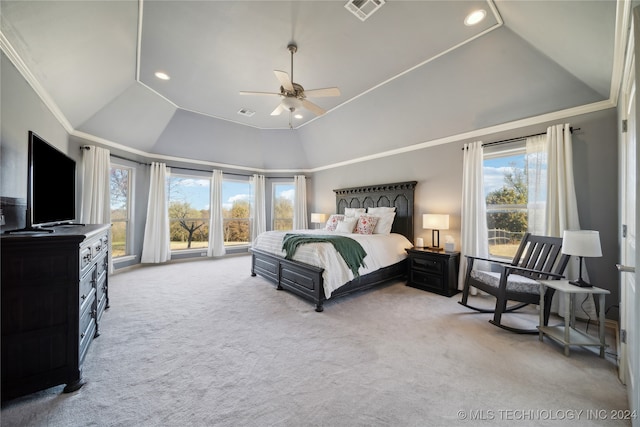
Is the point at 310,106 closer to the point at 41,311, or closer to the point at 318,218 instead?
the point at 41,311

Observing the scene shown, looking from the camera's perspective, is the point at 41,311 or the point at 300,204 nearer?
the point at 41,311

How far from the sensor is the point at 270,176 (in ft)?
23.0

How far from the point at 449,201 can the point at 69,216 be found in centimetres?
507

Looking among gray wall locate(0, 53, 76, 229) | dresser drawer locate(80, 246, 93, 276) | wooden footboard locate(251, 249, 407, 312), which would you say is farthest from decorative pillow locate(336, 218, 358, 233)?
gray wall locate(0, 53, 76, 229)

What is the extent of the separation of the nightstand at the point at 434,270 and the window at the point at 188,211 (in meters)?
5.06

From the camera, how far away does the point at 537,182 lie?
3020mm

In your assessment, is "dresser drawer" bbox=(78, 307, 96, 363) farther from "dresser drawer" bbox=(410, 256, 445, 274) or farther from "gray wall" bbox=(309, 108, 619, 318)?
"gray wall" bbox=(309, 108, 619, 318)

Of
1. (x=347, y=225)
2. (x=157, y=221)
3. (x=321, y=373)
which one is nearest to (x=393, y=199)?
(x=347, y=225)

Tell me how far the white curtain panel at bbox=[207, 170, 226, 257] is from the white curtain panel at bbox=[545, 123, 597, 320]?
20.6 ft

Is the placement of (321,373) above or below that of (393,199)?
below

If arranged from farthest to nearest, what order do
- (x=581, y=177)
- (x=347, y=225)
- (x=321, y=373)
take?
(x=347, y=225) → (x=581, y=177) → (x=321, y=373)

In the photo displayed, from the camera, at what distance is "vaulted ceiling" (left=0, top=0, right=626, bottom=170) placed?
7.07ft

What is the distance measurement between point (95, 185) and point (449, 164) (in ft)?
20.0

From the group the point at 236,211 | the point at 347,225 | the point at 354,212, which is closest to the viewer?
the point at 347,225
